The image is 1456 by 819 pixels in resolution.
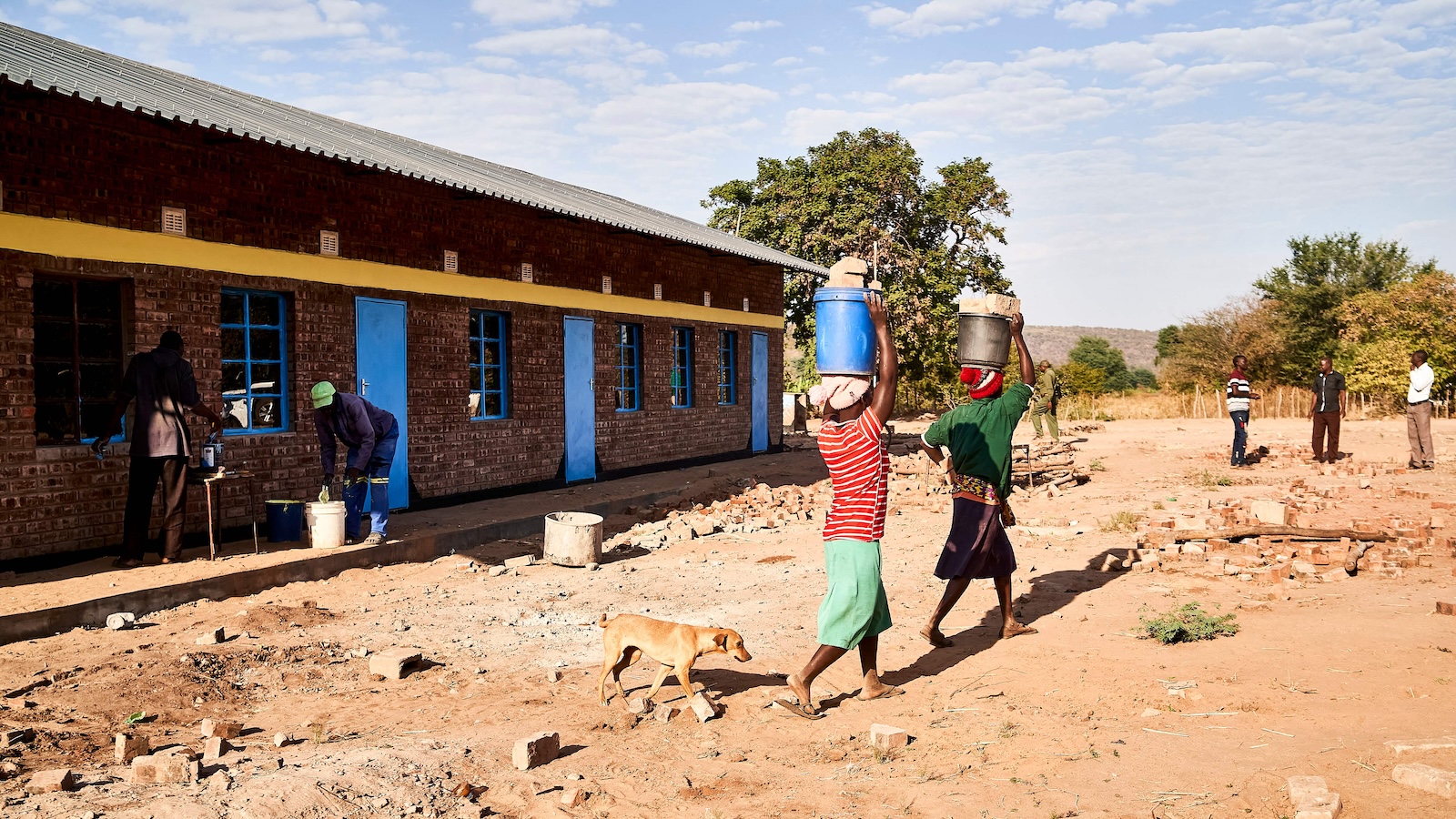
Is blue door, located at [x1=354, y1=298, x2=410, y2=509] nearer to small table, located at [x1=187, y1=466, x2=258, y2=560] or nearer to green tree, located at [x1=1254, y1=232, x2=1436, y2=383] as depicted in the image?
→ small table, located at [x1=187, y1=466, x2=258, y2=560]

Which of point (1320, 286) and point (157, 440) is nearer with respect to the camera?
point (157, 440)

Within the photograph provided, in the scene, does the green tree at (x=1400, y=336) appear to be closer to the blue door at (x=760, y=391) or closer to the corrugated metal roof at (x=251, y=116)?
the blue door at (x=760, y=391)

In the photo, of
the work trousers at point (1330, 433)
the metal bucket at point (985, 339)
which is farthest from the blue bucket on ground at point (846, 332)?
the work trousers at point (1330, 433)

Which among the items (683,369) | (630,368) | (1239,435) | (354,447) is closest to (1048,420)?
(1239,435)

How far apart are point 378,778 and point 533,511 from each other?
7.68m

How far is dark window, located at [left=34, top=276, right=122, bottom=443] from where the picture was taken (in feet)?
27.5

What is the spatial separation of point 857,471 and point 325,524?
600cm

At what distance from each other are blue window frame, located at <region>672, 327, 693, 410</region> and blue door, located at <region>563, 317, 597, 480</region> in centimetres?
309

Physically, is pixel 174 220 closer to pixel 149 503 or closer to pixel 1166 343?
pixel 149 503

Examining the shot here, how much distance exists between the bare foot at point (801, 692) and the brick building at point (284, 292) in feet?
21.5

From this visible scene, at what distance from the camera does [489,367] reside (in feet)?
43.2

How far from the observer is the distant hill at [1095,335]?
98.8 metres

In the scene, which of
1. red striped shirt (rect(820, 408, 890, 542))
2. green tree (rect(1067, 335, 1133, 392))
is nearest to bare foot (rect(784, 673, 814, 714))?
red striped shirt (rect(820, 408, 890, 542))

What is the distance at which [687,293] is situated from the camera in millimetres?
17938
